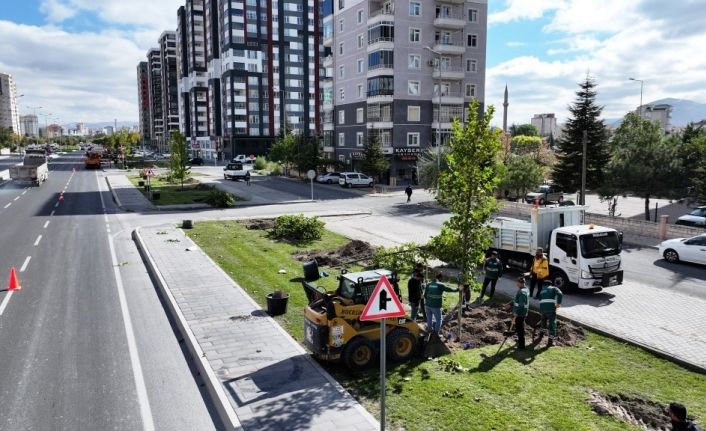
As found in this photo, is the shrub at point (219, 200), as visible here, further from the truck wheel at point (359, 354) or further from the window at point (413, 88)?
the truck wheel at point (359, 354)

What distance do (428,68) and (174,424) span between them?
5561 centimetres

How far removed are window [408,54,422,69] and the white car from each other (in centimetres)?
4094

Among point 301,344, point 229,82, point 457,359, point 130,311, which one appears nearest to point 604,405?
point 457,359

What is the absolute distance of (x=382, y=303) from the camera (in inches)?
316

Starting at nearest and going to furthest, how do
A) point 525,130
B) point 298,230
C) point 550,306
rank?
point 550,306 < point 298,230 < point 525,130

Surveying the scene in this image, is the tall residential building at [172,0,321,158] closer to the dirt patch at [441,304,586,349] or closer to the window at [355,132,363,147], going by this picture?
the window at [355,132,363,147]

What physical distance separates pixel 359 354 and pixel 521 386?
3.17 metres

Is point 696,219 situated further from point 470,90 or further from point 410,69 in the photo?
point 410,69

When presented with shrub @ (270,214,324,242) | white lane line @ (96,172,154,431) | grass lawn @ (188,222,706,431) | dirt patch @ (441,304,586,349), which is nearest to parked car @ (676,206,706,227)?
shrub @ (270,214,324,242)

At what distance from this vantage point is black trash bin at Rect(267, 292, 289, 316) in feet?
46.3

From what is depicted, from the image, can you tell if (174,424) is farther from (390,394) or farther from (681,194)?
(681,194)

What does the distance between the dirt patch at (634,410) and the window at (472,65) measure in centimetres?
5626

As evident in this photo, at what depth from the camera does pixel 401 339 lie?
436 inches

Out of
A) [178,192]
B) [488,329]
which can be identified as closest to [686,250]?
[488,329]
